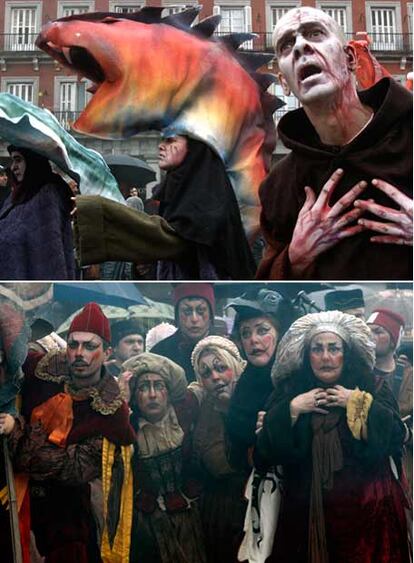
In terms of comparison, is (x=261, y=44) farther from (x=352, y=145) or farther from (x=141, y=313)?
(x=141, y=313)

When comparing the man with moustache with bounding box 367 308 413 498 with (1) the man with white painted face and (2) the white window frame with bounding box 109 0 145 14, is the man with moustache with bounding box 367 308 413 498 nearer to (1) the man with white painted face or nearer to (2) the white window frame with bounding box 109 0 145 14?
(1) the man with white painted face

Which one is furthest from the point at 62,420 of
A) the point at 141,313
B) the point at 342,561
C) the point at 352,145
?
the point at 352,145

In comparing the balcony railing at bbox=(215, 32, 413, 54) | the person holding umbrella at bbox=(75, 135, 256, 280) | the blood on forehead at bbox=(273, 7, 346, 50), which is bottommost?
the person holding umbrella at bbox=(75, 135, 256, 280)

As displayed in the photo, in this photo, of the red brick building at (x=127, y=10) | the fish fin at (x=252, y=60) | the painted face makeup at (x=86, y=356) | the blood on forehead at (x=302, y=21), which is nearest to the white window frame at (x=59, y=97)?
the red brick building at (x=127, y=10)

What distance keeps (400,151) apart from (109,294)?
127cm

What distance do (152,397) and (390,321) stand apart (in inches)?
31.8

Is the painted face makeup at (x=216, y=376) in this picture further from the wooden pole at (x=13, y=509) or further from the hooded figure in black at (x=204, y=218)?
the hooded figure in black at (x=204, y=218)

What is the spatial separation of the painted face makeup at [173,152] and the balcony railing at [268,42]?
60cm

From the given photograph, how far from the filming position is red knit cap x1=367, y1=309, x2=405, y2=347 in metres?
2.72

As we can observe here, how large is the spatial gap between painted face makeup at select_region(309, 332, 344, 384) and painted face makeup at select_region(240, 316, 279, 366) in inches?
5.2

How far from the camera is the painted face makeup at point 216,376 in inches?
106

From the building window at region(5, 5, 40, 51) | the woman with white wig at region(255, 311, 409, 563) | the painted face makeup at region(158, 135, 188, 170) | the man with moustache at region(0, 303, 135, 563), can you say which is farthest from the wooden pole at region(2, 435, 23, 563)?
the building window at region(5, 5, 40, 51)

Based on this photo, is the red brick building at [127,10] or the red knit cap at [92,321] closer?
the red knit cap at [92,321]

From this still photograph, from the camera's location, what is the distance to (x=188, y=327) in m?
2.71
